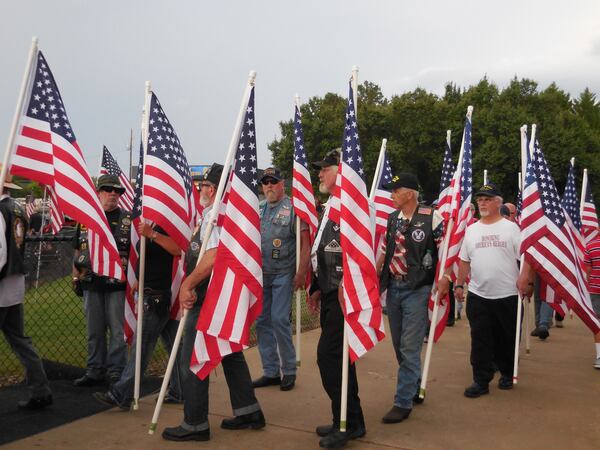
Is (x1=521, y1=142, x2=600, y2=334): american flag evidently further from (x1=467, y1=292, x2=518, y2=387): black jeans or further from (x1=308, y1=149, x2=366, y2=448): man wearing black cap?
(x1=308, y1=149, x2=366, y2=448): man wearing black cap

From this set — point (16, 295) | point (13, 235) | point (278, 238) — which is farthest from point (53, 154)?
point (278, 238)

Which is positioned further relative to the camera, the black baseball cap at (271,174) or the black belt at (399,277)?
the black baseball cap at (271,174)

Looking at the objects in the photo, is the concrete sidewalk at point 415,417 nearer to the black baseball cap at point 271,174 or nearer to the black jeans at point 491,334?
the black jeans at point 491,334

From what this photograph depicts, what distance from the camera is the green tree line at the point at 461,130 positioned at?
119 ft

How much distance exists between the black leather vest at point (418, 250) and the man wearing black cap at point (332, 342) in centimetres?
78

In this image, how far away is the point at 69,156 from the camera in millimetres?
4688

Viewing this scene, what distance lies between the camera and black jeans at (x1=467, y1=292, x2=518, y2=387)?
593 cm

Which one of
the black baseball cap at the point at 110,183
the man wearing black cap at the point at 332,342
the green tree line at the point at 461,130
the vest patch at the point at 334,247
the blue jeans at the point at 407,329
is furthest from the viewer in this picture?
the green tree line at the point at 461,130

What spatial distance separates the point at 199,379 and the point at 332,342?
1.00 metres

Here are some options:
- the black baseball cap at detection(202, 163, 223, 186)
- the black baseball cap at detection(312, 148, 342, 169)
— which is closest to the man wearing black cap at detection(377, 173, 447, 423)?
the black baseball cap at detection(312, 148, 342, 169)

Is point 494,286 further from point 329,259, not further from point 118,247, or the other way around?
point 118,247

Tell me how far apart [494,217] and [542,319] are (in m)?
3.58

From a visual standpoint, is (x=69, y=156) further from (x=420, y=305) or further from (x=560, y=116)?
(x=560, y=116)

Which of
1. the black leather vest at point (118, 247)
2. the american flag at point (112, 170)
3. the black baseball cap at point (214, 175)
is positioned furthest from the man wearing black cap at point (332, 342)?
the american flag at point (112, 170)
